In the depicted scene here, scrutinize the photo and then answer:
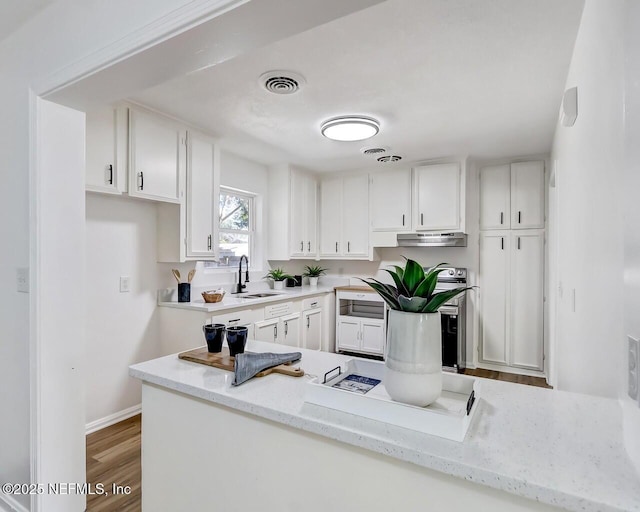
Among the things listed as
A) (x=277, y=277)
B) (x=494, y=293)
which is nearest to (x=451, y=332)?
(x=494, y=293)

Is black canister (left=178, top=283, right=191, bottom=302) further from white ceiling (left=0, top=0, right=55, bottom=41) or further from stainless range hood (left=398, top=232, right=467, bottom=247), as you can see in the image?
stainless range hood (left=398, top=232, right=467, bottom=247)

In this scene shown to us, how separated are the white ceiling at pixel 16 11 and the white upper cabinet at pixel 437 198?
3494 mm

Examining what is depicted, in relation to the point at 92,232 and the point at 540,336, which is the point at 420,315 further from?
the point at 540,336

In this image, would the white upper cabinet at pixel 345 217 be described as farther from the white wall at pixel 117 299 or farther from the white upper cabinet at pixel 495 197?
the white wall at pixel 117 299

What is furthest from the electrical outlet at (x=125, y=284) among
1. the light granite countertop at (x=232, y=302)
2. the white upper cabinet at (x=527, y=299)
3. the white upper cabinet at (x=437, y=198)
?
the white upper cabinet at (x=527, y=299)

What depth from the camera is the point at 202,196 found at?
3.13 meters

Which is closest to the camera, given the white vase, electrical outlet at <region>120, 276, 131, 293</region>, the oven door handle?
the white vase

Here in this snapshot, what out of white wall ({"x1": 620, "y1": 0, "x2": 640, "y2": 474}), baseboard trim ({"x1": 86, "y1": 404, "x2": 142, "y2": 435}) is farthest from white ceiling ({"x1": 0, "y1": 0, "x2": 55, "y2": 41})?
baseboard trim ({"x1": 86, "y1": 404, "x2": 142, "y2": 435})

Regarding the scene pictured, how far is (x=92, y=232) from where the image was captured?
2.58 m

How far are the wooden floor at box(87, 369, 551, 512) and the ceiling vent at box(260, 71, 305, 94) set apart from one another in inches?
97.1

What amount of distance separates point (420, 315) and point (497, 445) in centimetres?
31

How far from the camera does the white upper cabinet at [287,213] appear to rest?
4.28 metres

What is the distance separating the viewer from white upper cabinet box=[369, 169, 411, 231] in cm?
429

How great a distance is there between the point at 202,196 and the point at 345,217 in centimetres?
209
